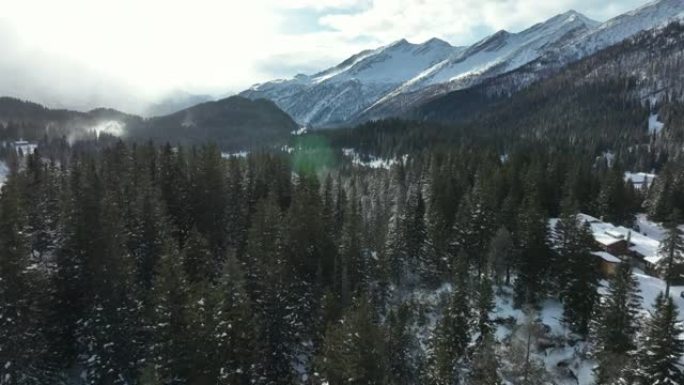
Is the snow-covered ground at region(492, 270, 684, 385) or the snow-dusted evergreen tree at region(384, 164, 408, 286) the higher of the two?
the snow-dusted evergreen tree at region(384, 164, 408, 286)

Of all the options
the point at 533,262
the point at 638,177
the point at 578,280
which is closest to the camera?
the point at 578,280

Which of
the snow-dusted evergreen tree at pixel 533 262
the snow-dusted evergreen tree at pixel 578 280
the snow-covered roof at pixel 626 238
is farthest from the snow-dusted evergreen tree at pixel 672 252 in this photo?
the snow-dusted evergreen tree at pixel 533 262

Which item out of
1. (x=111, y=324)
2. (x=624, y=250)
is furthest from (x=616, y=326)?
(x=111, y=324)

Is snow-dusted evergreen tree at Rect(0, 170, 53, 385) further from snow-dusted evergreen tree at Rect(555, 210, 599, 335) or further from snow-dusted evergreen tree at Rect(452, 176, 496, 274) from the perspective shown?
snow-dusted evergreen tree at Rect(555, 210, 599, 335)

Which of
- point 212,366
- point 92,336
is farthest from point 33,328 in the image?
point 212,366

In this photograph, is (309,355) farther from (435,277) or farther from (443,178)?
(443,178)

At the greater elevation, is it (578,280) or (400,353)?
(578,280)

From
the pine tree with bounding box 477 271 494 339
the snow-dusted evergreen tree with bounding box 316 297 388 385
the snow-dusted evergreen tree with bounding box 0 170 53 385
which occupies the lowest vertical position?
the pine tree with bounding box 477 271 494 339

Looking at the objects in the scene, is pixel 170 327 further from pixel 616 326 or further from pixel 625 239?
pixel 625 239

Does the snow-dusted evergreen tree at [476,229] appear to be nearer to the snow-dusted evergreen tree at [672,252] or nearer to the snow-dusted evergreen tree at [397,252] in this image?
the snow-dusted evergreen tree at [397,252]

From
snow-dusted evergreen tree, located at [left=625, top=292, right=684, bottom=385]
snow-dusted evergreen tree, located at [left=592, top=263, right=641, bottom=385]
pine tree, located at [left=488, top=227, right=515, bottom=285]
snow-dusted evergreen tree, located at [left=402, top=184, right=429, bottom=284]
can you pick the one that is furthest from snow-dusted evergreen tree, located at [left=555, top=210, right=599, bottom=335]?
snow-dusted evergreen tree, located at [left=402, top=184, right=429, bottom=284]

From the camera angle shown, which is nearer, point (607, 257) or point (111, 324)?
point (111, 324)
